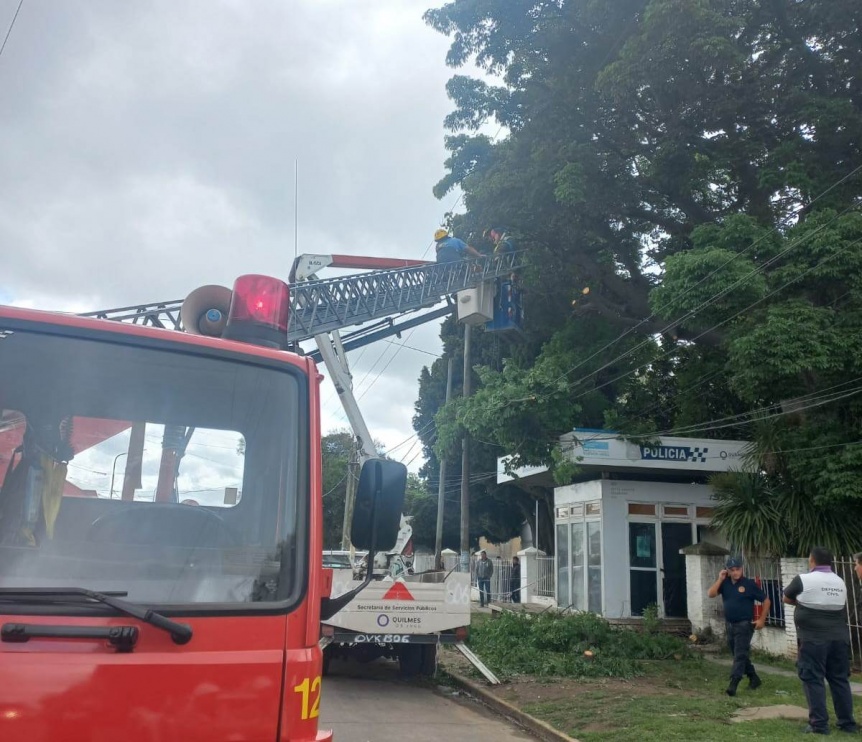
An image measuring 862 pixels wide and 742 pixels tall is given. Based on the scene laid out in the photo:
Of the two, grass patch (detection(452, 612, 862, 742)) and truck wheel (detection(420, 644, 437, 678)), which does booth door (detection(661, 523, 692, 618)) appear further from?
truck wheel (detection(420, 644, 437, 678))

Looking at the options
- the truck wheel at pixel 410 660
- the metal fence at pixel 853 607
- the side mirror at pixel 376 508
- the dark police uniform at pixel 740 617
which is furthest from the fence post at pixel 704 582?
the side mirror at pixel 376 508

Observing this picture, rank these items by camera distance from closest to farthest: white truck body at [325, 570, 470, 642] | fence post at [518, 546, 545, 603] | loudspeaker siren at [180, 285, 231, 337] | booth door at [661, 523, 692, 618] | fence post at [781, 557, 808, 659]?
loudspeaker siren at [180, 285, 231, 337], white truck body at [325, 570, 470, 642], fence post at [781, 557, 808, 659], booth door at [661, 523, 692, 618], fence post at [518, 546, 545, 603]

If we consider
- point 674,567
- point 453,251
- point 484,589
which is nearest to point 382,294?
point 453,251

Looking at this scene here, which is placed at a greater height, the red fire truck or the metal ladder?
the metal ladder

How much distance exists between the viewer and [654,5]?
14.3 meters

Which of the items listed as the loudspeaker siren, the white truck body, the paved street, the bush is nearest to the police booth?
the bush

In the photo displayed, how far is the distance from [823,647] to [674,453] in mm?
11713

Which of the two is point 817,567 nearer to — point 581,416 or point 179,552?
point 179,552

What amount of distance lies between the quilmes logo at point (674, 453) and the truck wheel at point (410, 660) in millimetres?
9160

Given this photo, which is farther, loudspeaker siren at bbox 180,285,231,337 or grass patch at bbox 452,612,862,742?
grass patch at bbox 452,612,862,742

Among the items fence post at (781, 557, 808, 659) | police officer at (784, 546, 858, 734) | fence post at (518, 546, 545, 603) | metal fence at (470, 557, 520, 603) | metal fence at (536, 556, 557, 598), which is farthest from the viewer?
metal fence at (470, 557, 520, 603)

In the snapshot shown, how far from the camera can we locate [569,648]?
41.0ft

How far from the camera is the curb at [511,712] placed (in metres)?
8.03

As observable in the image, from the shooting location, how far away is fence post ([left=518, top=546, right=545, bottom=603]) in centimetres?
2412
